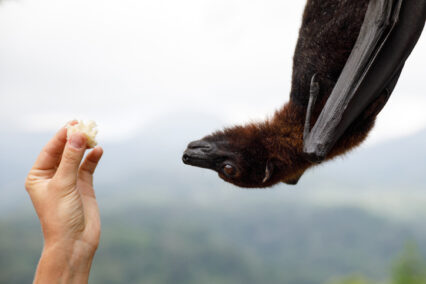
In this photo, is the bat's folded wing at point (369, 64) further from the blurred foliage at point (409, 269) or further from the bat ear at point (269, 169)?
the blurred foliage at point (409, 269)

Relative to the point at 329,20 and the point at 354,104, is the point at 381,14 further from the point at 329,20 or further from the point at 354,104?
the point at 354,104

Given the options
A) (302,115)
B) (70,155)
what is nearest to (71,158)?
(70,155)

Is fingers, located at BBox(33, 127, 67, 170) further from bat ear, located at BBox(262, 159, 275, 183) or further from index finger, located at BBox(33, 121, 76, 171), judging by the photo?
bat ear, located at BBox(262, 159, 275, 183)

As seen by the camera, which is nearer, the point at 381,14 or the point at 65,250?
the point at 381,14

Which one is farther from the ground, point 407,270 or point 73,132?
point 73,132

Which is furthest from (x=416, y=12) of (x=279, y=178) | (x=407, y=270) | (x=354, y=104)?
(x=407, y=270)

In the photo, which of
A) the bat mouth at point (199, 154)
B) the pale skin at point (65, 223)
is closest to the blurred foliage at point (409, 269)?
the bat mouth at point (199, 154)

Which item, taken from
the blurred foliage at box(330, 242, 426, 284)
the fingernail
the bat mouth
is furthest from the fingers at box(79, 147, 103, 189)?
the blurred foliage at box(330, 242, 426, 284)
